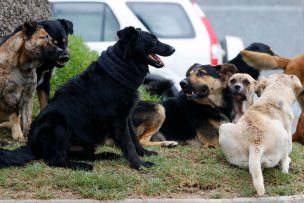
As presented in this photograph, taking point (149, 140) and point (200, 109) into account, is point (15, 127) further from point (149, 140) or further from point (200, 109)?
point (200, 109)

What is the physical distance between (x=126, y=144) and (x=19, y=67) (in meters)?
1.90

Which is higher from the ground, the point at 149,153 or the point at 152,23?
the point at 149,153

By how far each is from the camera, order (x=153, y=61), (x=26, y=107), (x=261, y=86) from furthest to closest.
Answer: (x=26, y=107)
(x=261, y=86)
(x=153, y=61)

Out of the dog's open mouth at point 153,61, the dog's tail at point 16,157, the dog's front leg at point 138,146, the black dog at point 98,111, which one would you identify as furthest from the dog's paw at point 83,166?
the dog's open mouth at point 153,61

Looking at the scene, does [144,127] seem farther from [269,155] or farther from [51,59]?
[269,155]

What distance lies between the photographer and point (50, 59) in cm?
1030

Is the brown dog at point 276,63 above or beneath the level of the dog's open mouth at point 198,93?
above

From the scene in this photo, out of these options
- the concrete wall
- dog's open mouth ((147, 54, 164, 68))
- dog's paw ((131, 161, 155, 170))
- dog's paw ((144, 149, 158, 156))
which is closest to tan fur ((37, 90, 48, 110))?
dog's paw ((144, 149, 158, 156))

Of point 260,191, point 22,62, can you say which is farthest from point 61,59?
point 260,191

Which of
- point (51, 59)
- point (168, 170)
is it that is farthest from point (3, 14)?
point (168, 170)

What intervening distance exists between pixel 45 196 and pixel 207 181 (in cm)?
175

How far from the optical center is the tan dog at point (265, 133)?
895 cm

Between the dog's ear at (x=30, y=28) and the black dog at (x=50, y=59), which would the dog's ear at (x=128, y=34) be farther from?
the dog's ear at (x=30, y=28)

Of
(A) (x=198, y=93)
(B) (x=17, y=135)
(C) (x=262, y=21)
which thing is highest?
(A) (x=198, y=93)
